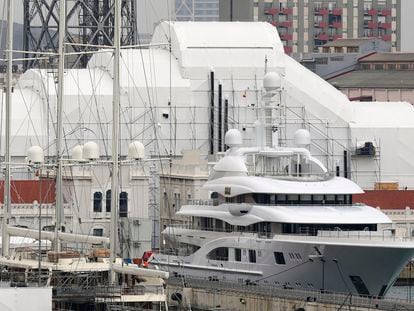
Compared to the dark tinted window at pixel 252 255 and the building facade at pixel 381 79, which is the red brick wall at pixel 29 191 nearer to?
the dark tinted window at pixel 252 255

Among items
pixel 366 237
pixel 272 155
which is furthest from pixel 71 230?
pixel 366 237

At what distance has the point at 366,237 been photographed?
90250 mm

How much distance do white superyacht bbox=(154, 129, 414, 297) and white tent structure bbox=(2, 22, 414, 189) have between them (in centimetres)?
2398

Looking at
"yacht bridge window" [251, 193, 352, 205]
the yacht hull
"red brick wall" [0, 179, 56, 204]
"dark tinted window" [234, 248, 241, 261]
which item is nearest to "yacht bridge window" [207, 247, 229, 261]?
"dark tinted window" [234, 248, 241, 261]

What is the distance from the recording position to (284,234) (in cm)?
9169

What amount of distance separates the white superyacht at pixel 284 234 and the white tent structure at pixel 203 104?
24.0m

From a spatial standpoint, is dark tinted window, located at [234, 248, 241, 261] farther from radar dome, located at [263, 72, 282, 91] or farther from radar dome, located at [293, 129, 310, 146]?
radar dome, located at [293, 129, 310, 146]

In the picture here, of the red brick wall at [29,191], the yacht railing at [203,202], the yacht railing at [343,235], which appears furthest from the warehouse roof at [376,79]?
the yacht railing at [343,235]

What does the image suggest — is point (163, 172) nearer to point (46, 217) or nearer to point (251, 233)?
point (46, 217)

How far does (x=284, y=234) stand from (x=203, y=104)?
119 ft

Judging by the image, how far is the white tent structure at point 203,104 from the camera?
12444 centimetres

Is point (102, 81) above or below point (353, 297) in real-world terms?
above

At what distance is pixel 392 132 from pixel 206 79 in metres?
10.3

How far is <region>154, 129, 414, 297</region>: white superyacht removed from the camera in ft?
293
